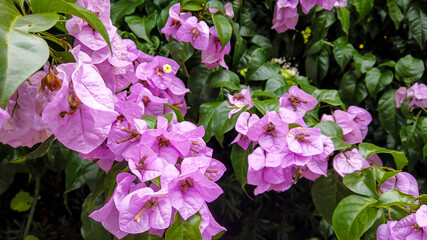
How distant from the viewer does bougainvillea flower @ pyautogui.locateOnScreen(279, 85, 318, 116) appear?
0.92 m

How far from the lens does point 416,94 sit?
1073 millimetres

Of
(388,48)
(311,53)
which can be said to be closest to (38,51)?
(311,53)

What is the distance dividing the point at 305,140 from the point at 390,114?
0.48 meters

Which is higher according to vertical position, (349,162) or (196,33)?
(196,33)

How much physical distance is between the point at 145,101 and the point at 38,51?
43cm

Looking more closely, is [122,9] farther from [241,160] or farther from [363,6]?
[363,6]

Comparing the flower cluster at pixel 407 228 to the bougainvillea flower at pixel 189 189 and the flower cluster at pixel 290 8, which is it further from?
the flower cluster at pixel 290 8

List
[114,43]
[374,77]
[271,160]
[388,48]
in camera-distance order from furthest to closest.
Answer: [388,48]
[374,77]
[271,160]
[114,43]

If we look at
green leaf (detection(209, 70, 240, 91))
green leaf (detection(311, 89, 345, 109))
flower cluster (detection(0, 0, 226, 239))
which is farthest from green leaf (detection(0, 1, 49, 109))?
green leaf (detection(311, 89, 345, 109))

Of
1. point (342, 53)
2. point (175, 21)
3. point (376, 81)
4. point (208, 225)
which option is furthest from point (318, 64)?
point (208, 225)

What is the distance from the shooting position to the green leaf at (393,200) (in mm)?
707

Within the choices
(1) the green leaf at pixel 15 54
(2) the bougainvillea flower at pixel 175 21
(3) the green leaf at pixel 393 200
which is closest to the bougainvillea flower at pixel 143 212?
(1) the green leaf at pixel 15 54

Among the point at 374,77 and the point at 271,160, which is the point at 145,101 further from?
the point at 374,77

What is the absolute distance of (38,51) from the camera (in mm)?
389
